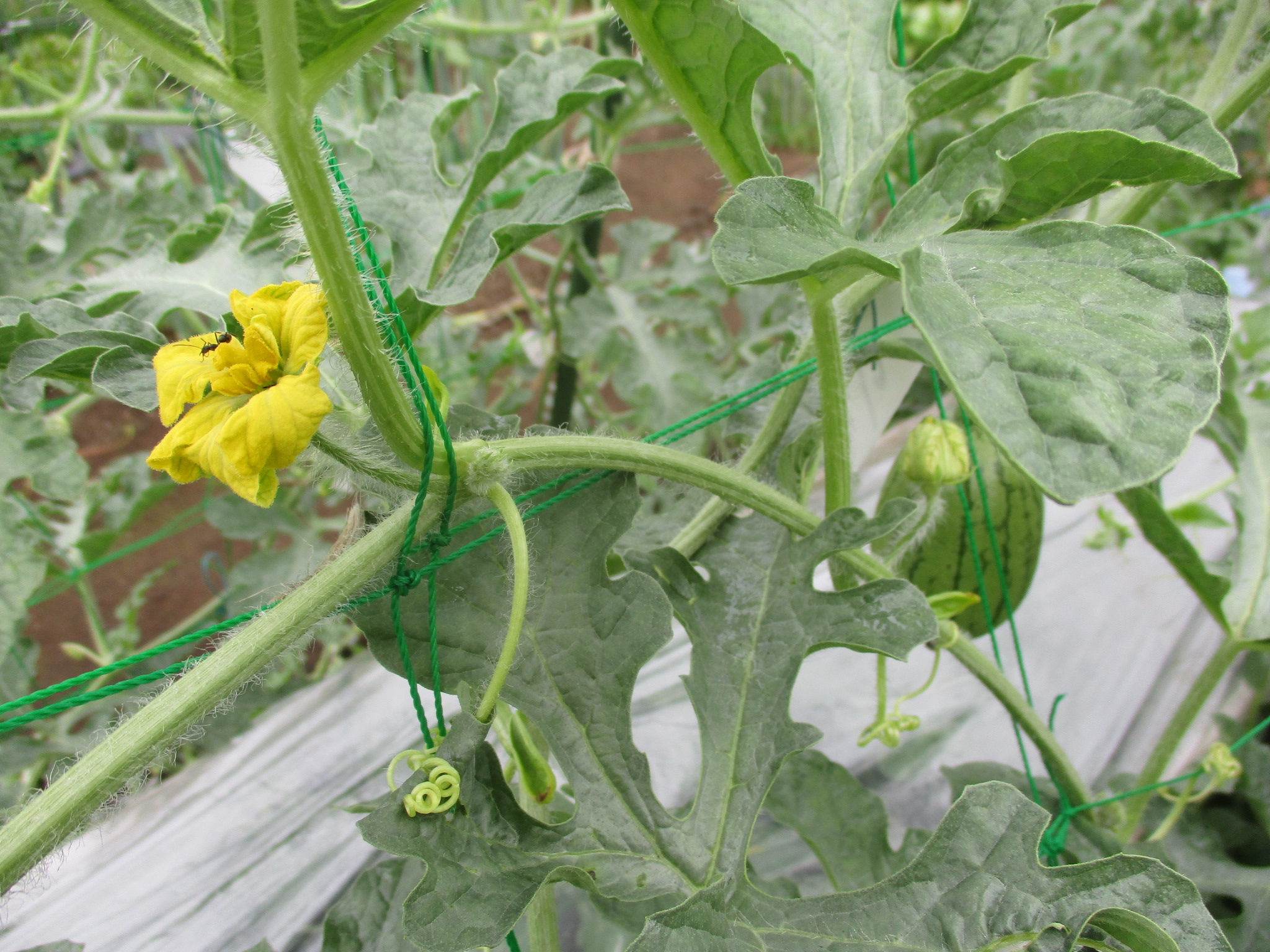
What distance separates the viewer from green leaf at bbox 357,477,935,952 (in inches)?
28.8

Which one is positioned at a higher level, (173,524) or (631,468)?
(631,468)

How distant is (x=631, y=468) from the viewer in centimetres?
72

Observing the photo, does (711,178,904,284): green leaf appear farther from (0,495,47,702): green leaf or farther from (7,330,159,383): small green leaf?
(0,495,47,702): green leaf

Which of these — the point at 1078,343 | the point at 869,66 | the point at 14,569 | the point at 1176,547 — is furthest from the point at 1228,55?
the point at 14,569

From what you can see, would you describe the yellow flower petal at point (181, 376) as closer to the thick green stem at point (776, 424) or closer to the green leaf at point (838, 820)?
the thick green stem at point (776, 424)

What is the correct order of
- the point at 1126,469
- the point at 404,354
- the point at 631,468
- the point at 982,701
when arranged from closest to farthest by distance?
1. the point at 1126,469
2. the point at 404,354
3. the point at 631,468
4. the point at 982,701

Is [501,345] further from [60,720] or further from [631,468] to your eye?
[631,468]

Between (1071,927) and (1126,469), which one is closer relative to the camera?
(1126,469)

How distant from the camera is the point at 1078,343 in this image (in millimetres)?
465

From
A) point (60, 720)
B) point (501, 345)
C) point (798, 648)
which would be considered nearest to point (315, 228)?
point (798, 648)

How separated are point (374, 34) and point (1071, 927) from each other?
0.83 metres

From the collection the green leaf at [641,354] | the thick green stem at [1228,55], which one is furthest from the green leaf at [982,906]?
the green leaf at [641,354]

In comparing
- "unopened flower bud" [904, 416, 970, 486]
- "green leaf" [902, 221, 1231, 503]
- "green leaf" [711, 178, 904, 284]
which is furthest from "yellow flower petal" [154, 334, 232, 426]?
"unopened flower bud" [904, 416, 970, 486]

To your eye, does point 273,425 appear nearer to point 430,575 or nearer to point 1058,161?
point 430,575
